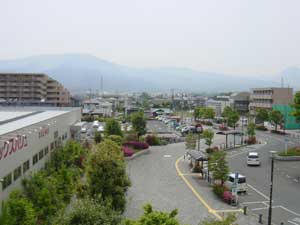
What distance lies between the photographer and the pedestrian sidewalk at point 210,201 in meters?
16.3

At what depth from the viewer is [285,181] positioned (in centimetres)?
2292

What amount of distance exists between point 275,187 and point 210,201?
4981mm

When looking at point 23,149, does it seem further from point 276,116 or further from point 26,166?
point 276,116

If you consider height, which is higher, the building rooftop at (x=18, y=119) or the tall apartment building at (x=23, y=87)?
the tall apartment building at (x=23, y=87)

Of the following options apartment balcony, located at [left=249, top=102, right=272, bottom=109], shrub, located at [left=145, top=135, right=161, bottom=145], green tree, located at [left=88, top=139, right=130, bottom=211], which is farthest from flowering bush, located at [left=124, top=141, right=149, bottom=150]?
apartment balcony, located at [left=249, top=102, right=272, bottom=109]

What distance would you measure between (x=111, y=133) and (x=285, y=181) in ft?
52.6

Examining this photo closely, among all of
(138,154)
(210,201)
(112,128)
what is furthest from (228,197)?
(112,128)

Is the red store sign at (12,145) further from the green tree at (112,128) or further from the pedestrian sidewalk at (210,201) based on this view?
the green tree at (112,128)

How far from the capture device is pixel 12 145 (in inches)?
560

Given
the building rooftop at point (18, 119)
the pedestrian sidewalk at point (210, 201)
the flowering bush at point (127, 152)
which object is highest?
the building rooftop at point (18, 119)

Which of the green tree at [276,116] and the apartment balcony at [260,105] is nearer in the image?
the green tree at [276,116]

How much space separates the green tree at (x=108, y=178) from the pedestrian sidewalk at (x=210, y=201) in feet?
13.2

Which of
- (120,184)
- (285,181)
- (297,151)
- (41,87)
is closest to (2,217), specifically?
(120,184)

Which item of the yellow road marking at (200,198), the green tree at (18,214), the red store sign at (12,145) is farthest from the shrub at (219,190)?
the green tree at (18,214)
